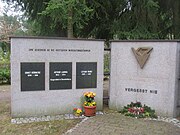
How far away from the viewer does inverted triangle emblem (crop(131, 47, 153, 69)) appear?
17.3 ft

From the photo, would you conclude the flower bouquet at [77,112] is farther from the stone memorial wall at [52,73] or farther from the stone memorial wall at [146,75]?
the stone memorial wall at [146,75]

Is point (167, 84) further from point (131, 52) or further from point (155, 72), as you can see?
point (131, 52)

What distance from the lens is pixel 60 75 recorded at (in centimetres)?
529

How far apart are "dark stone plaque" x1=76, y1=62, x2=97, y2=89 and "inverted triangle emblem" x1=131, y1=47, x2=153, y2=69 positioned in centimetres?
120

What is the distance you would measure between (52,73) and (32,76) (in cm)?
52

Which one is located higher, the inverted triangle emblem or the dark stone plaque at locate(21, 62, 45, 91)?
the inverted triangle emblem

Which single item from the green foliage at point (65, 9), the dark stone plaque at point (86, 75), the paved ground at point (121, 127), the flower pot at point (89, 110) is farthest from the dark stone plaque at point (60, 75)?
the green foliage at point (65, 9)

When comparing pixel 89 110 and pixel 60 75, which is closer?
pixel 89 110

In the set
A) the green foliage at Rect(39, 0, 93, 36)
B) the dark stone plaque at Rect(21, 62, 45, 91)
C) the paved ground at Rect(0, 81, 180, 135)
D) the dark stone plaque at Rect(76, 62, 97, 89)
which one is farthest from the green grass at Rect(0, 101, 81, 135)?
the green foliage at Rect(39, 0, 93, 36)

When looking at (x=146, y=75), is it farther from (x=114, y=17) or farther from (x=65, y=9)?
(x=114, y=17)

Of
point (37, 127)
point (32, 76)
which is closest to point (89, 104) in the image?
point (37, 127)

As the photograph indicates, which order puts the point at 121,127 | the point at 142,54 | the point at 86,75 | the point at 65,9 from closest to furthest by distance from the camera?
the point at 121,127, the point at 142,54, the point at 86,75, the point at 65,9

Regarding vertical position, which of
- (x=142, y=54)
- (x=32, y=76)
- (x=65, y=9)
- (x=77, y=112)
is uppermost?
(x=65, y=9)

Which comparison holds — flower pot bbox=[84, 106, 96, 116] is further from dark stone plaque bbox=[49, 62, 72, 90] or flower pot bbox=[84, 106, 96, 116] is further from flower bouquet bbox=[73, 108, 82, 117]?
dark stone plaque bbox=[49, 62, 72, 90]
